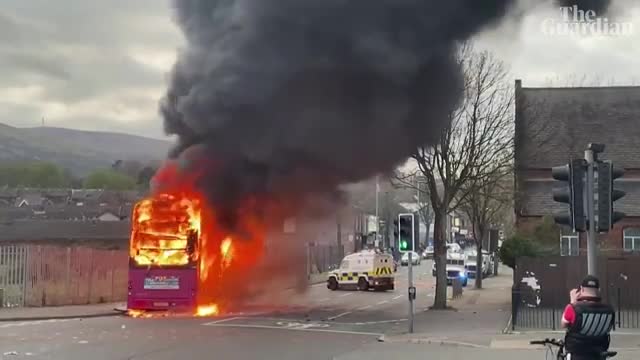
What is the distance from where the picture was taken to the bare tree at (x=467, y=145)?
24.9 m

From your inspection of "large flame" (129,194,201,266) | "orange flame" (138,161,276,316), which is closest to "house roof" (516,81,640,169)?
"orange flame" (138,161,276,316)

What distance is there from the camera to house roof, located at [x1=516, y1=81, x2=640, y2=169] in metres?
31.6

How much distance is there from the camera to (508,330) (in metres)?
17.6

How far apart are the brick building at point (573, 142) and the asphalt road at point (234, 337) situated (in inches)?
376

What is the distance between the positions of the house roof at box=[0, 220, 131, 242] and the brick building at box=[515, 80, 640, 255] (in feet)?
96.2

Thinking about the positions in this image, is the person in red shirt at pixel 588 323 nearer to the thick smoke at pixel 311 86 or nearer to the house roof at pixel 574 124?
the thick smoke at pixel 311 86

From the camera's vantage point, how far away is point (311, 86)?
69.2 feet

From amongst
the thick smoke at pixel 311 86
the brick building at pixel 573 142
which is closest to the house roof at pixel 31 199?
the brick building at pixel 573 142

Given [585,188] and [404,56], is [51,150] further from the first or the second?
[585,188]

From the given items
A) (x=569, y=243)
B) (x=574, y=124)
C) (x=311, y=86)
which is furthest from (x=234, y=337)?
(x=574, y=124)

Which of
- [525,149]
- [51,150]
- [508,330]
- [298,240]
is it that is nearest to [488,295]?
[525,149]

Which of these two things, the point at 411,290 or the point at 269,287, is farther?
the point at 269,287

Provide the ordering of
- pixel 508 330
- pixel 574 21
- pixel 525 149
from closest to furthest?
1. pixel 574 21
2. pixel 508 330
3. pixel 525 149

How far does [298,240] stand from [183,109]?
7.09 metres
